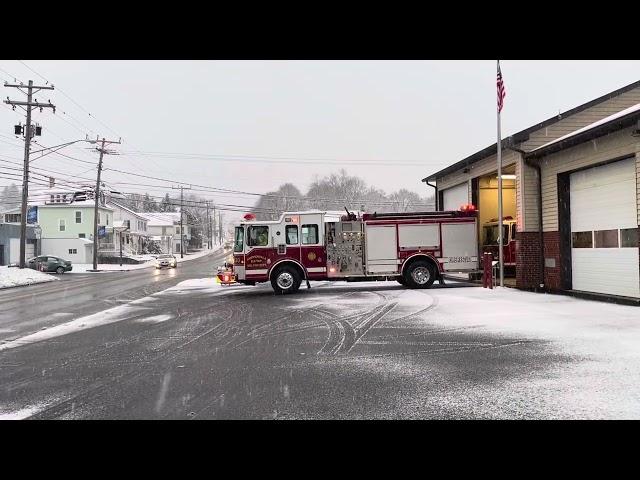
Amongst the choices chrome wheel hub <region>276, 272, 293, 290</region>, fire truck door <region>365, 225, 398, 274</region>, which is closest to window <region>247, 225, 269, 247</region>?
chrome wheel hub <region>276, 272, 293, 290</region>

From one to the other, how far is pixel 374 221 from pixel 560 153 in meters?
6.12

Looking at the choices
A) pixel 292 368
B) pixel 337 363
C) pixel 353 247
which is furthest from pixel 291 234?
pixel 292 368

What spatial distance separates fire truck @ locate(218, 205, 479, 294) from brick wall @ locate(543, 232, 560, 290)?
2535 mm

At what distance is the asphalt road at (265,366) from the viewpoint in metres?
5.19

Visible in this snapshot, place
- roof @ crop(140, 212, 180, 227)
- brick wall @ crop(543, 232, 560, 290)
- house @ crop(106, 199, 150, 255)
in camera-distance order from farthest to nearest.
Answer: roof @ crop(140, 212, 180, 227), house @ crop(106, 199, 150, 255), brick wall @ crop(543, 232, 560, 290)

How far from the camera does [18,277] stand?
98.5ft

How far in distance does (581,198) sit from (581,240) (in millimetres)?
1197

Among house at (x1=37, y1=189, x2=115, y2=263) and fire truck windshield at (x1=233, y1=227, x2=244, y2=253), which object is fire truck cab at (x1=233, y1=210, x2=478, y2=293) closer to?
fire truck windshield at (x1=233, y1=227, x2=244, y2=253)

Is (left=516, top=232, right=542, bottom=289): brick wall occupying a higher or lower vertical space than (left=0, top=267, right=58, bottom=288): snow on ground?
higher

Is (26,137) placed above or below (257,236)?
above

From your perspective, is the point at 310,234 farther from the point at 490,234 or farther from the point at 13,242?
the point at 13,242

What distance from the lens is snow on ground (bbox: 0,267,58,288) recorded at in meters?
28.1
